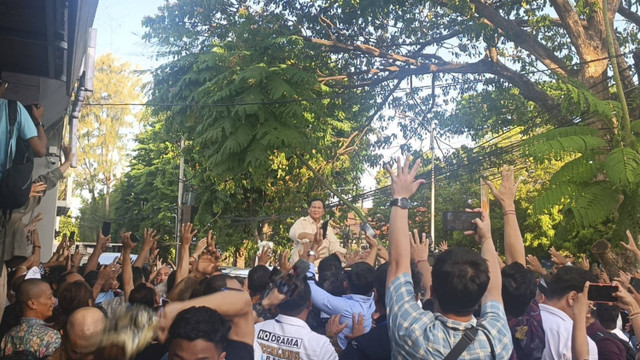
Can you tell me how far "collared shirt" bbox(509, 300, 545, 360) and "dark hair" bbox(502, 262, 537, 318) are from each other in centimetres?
11

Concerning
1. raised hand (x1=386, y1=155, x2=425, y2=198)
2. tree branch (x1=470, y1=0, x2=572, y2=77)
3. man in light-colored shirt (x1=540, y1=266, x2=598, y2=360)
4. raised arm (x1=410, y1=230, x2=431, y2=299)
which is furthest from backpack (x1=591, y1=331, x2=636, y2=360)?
tree branch (x1=470, y1=0, x2=572, y2=77)

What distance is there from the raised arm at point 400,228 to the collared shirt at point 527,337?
1389mm

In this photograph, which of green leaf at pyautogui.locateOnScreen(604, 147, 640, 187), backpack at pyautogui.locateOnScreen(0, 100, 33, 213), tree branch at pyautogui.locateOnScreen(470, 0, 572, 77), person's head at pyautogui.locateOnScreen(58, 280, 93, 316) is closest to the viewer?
backpack at pyautogui.locateOnScreen(0, 100, 33, 213)

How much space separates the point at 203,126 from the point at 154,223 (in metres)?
26.9

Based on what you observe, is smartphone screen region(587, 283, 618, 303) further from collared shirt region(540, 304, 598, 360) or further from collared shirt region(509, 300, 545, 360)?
collared shirt region(509, 300, 545, 360)

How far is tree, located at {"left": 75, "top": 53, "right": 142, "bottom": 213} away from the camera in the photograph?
38188 millimetres

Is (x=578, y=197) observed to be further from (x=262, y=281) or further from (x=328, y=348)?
(x=328, y=348)

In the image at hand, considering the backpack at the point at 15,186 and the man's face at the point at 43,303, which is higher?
the backpack at the point at 15,186

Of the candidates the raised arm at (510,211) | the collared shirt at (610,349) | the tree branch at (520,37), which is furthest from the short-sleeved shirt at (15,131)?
the tree branch at (520,37)

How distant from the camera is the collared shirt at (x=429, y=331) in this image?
10.2ft

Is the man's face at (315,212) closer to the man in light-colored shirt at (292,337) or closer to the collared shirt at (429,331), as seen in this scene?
the man in light-colored shirt at (292,337)

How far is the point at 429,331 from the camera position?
10.2 feet

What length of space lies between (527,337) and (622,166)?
166 inches

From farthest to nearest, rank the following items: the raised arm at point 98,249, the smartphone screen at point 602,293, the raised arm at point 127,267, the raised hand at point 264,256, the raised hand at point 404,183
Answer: the raised arm at point 98,249 < the raised hand at point 264,256 < the raised arm at point 127,267 < the smartphone screen at point 602,293 < the raised hand at point 404,183
